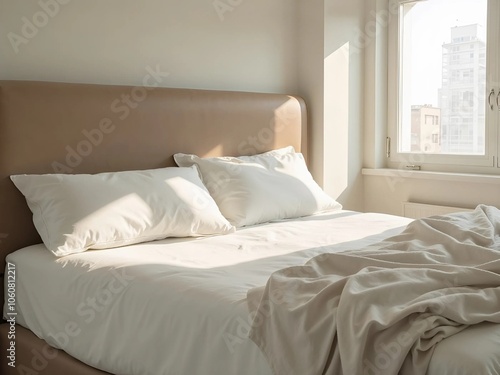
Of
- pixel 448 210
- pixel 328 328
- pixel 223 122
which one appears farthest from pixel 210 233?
pixel 448 210

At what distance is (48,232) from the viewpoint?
2.78m

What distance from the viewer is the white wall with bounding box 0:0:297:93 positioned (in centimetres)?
312

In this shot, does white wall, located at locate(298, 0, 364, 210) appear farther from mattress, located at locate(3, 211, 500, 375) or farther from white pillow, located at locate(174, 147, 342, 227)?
mattress, located at locate(3, 211, 500, 375)

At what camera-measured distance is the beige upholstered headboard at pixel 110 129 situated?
2.93 m

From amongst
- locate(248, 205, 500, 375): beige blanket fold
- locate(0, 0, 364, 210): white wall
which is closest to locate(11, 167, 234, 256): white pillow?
locate(0, 0, 364, 210): white wall
